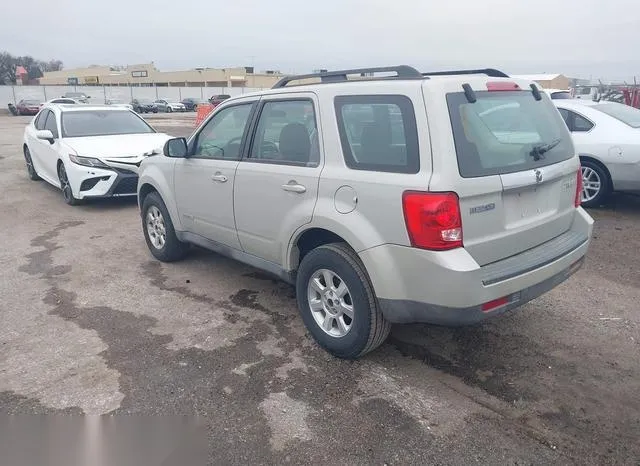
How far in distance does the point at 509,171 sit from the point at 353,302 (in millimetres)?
1280

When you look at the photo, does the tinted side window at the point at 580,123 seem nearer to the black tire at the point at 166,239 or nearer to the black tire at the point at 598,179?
the black tire at the point at 598,179

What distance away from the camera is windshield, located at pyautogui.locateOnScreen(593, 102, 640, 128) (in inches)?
306

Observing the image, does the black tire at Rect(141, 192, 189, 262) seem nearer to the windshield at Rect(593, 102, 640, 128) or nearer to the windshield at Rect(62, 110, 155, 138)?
the windshield at Rect(62, 110, 155, 138)

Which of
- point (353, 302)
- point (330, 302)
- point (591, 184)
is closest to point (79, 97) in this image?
point (591, 184)

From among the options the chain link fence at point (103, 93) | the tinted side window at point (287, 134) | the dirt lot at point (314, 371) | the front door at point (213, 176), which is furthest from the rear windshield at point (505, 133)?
the chain link fence at point (103, 93)

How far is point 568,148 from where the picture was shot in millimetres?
3871

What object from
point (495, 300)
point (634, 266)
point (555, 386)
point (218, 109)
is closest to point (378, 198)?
point (495, 300)

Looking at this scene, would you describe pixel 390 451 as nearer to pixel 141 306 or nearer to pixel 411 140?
pixel 411 140

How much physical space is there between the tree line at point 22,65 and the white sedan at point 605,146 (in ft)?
271

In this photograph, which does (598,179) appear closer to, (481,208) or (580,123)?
(580,123)

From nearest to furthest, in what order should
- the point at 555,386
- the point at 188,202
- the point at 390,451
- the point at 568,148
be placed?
the point at 390,451, the point at 555,386, the point at 568,148, the point at 188,202

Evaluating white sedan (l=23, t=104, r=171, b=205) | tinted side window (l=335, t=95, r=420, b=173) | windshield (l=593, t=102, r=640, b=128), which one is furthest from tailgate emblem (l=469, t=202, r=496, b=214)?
white sedan (l=23, t=104, r=171, b=205)

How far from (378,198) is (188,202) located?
2.52 meters

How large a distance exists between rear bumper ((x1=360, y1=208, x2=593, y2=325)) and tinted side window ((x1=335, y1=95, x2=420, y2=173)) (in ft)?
1.74
